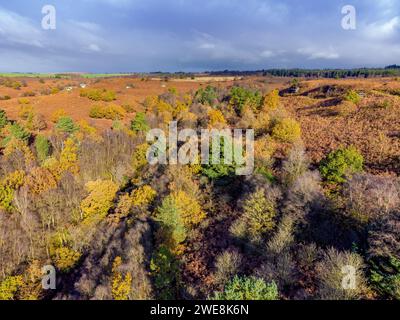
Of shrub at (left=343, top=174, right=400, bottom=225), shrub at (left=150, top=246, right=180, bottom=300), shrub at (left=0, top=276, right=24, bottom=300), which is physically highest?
shrub at (left=343, top=174, right=400, bottom=225)

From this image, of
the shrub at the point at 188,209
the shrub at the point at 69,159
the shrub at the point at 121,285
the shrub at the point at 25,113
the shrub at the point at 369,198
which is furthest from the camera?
the shrub at the point at 25,113

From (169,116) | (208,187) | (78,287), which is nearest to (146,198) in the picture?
(208,187)

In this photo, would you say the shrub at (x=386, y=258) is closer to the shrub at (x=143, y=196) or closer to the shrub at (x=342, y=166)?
the shrub at (x=342, y=166)

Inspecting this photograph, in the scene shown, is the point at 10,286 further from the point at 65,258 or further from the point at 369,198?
the point at 369,198

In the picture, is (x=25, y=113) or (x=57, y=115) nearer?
(x=57, y=115)

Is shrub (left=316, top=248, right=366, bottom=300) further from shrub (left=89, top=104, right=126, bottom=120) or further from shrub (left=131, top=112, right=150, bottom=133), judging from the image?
shrub (left=89, top=104, right=126, bottom=120)

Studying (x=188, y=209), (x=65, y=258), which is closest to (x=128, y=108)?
(x=65, y=258)

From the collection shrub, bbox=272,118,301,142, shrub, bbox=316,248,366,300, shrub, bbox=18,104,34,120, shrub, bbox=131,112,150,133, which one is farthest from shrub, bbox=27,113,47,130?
shrub, bbox=316,248,366,300

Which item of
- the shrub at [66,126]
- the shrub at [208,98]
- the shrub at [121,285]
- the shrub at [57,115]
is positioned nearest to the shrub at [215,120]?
the shrub at [208,98]
